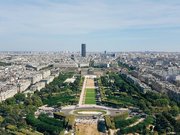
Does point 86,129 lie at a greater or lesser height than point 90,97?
lesser

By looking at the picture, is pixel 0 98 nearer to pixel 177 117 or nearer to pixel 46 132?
pixel 46 132

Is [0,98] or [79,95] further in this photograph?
[79,95]

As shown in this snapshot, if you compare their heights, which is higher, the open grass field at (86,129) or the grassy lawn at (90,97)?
the grassy lawn at (90,97)

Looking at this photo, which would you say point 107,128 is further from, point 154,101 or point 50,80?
point 50,80


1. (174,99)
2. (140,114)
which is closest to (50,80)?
(174,99)

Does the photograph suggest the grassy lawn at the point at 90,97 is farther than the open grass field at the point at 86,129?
Yes

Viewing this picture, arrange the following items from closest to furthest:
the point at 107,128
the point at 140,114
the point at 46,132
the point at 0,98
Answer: the point at 46,132 < the point at 107,128 < the point at 140,114 < the point at 0,98

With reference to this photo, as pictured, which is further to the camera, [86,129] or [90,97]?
[90,97]

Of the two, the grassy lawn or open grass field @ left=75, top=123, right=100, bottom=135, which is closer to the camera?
open grass field @ left=75, top=123, right=100, bottom=135

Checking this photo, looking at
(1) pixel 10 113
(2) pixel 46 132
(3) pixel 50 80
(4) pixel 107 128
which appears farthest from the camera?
(3) pixel 50 80

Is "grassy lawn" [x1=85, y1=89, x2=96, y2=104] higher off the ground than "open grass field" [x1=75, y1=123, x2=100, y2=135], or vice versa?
"grassy lawn" [x1=85, y1=89, x2=96, y2=104]
